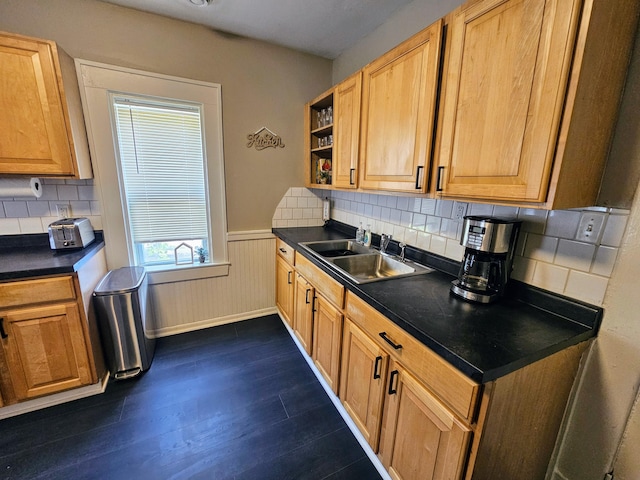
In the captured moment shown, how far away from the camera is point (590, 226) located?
0.98 meters

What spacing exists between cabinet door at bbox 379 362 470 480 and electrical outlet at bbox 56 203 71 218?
2.43 m

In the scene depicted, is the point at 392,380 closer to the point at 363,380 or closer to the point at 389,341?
the point at 389,341

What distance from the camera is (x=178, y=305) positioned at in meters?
2.42

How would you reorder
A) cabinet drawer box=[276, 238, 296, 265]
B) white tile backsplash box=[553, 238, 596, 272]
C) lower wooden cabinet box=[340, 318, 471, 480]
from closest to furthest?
1. lower wooden cabinet box=[340, 318, 471, 480]
2. white tile backsplash box=[553, 238, 596, 272]
3. cabinet drawer box=[276, 238, 296, 265]

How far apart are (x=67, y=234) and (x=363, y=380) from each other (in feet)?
6.86

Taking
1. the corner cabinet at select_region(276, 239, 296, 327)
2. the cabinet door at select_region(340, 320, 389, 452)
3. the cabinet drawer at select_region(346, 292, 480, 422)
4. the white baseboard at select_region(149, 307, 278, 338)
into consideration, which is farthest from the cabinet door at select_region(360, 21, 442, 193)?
the white baseboard at select_region(149, 307, 278, 338)

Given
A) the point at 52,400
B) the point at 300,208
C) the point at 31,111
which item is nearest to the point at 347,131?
the point at 300,208

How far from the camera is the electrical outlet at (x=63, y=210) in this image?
191 centimetres

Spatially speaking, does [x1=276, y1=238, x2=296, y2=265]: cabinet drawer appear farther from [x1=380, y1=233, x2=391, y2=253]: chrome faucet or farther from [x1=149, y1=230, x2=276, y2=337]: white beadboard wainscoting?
[x1=380, y1=233, x2=391, y2=253]: chrome faucet

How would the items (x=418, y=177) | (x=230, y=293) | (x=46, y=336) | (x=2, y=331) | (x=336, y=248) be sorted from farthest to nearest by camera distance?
(x=230, y=293), (x=336, y=248), (x=46, y=336), (x=2, y=331), (x=418, y=177)

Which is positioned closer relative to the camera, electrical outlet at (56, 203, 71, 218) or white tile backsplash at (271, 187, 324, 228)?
electrical outlet at (56, 203, 71, 218)

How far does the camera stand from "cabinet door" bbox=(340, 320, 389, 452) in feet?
3.98

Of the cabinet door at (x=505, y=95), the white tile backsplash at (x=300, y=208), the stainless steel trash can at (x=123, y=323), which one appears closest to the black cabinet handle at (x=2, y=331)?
the stainless steel trash can at (x=123, y=323)

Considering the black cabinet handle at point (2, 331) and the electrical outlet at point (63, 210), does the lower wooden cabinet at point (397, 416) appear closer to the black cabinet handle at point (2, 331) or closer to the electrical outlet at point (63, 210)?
the black cabinet handle at point (2, 331)
